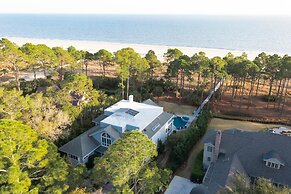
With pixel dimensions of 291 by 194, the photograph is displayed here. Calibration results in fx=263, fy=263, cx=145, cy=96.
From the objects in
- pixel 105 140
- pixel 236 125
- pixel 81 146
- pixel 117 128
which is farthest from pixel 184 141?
pixel 236 125

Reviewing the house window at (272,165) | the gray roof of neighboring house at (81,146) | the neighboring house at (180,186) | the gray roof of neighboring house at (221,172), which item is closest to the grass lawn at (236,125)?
the neighboring house at (180,186)

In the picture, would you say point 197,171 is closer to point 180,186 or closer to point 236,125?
point 180,186

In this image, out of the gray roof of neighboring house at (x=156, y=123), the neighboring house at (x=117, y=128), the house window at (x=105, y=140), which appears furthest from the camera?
the gray roof of neighboring house at (x=156, y=123)

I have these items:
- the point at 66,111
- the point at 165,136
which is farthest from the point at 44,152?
the point at 165,136

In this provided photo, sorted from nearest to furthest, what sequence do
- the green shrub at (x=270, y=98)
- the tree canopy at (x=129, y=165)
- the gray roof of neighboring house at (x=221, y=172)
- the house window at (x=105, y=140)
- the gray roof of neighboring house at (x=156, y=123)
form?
the tree canopy at (x=129, y=165), the gray roof of neighboring house at (x=221, y=172), the house window at (x=105, y=140), the gray roof of neighboring house at (x=156, y=123), the green shrub at (x=270, y=98)

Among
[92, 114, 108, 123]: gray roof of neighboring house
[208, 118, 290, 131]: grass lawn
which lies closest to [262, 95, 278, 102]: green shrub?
[208, 118, 290, 131]: grass lawn

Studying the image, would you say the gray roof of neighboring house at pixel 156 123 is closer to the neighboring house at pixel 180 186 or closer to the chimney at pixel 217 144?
the neighboring house at pixel 180 186

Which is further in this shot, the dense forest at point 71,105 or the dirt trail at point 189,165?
the dirt trail at point 189,165

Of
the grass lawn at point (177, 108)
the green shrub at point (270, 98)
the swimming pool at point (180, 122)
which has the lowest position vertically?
the swimming pool at point (180, 122)

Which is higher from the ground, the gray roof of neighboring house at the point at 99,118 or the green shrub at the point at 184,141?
the gray roof of neighboring house at the point at 99,118
